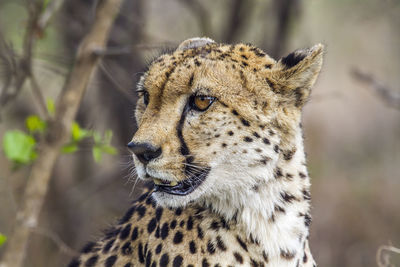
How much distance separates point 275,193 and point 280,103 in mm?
436

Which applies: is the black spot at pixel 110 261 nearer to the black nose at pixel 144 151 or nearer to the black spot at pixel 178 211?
the black spot at pixel 178 211

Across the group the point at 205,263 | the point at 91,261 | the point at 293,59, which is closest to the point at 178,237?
the point at 205,263

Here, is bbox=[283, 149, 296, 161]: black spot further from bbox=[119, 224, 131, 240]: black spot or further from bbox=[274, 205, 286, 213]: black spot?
bbox=[119, 224, 131, 240]: black spot

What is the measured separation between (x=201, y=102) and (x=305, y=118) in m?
9.31

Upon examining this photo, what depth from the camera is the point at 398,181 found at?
10.8 metres

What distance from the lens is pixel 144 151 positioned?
2.83m

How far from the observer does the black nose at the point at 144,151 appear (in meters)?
2.82

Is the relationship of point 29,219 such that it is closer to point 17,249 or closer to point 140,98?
point 17,249

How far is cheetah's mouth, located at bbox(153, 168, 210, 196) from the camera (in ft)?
9.78

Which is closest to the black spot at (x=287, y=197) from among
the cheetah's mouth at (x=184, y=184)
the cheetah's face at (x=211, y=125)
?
the cheetah's face at (x=211, y=125)

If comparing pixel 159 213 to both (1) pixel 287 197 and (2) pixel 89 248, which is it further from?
(2) pixel 89 248

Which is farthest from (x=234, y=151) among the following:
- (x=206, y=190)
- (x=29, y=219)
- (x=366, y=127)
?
(x=366, y=127)

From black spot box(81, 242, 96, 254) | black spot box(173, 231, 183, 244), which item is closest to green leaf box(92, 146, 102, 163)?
black spot box(81, 242, 96, 254)

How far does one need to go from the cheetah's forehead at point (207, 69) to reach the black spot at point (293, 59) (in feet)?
0.27
